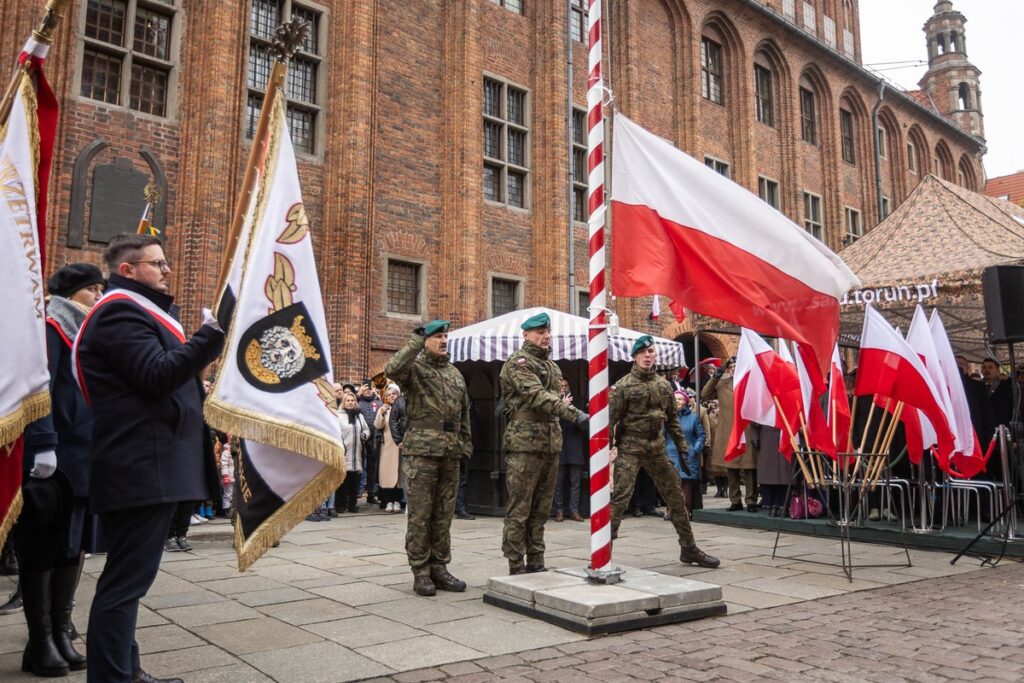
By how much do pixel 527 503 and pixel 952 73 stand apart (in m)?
53.1

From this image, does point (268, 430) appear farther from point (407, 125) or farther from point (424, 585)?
point (407, 125)

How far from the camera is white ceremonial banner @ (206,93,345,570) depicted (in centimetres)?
370

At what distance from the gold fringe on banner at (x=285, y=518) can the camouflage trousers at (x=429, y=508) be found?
227 centimetres

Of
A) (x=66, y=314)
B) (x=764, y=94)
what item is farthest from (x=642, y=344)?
(x=764, y=94)

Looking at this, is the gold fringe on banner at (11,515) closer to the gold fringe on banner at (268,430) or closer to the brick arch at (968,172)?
the gold fringe on banner at (268,430)

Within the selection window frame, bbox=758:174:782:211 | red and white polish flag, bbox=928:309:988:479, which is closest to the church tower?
window frame, bbox=758:174:782:211

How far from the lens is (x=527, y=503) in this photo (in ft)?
21.1

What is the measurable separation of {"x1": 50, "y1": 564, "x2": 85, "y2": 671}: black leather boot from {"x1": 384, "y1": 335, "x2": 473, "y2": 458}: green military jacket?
2.46 m

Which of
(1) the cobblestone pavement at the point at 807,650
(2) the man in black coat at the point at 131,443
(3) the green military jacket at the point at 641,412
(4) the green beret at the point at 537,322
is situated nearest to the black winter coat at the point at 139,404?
(2) the man in black coat at the point at 131,443

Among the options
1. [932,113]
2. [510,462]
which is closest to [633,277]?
[510,462]

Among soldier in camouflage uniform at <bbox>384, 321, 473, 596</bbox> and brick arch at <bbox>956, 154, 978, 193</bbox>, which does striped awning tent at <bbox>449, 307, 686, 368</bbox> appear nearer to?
soldier in camouflage uniform at <bbox>384, 321, 473, 596</bbox>

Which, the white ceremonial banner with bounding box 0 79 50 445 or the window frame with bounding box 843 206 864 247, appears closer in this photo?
the white ceremonial banner with bounding box 0 79 50 445

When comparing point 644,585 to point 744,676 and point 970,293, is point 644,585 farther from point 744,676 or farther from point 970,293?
point 970,293

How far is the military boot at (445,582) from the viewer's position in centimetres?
612
